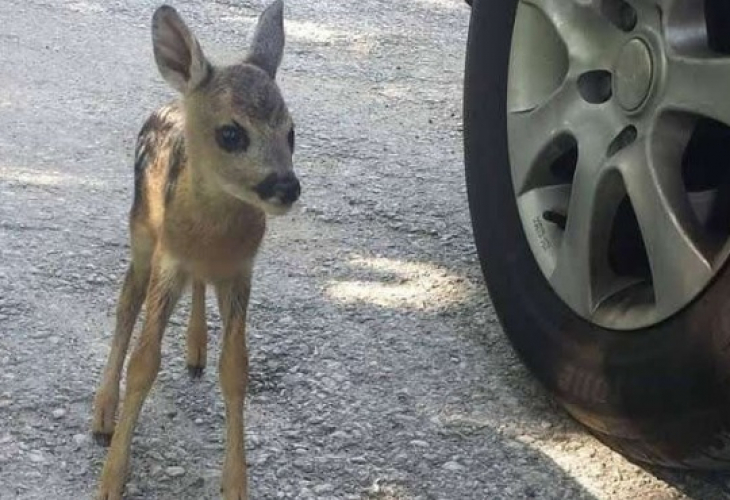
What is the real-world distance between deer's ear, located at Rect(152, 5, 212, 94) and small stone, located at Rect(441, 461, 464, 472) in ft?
4.21

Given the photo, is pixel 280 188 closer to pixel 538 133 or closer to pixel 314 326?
pixel 538 133

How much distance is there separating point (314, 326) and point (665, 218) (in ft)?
4.76

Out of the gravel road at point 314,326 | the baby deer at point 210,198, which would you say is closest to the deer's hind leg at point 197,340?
the gravel road at point 314,326

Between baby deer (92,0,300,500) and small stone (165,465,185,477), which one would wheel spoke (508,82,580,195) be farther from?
small stone (165,465,185,477)

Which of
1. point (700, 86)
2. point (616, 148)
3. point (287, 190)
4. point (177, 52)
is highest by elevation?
point (700, 86)

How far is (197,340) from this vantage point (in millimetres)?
4441

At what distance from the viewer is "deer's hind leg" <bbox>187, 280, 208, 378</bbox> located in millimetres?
4402

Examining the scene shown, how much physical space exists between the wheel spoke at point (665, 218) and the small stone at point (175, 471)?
1.37 meters

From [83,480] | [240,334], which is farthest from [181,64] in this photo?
[83,480]

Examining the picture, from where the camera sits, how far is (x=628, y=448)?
3980 millimetres

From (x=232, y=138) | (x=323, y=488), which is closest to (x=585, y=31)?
(x=232, y=138)

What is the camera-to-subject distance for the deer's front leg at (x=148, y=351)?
151 inches

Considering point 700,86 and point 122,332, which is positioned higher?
point 700,86

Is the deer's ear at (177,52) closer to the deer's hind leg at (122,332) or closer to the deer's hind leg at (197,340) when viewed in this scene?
the deer's hind leg at (122,332)
